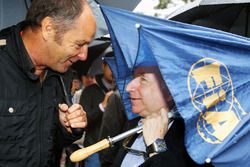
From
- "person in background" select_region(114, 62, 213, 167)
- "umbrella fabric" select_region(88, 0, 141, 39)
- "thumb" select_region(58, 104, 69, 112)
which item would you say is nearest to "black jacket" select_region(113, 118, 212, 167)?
"person in background" select_region(114, 62, 213, 167)

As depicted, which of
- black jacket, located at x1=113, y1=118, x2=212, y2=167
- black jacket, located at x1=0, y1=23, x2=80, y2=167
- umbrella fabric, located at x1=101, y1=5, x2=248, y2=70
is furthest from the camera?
umbrella fabric, located at x1=101, y1=5, x2=248, y2=70

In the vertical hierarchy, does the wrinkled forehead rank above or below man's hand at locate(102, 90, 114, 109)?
above

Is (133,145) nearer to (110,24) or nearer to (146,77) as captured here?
(146,77)

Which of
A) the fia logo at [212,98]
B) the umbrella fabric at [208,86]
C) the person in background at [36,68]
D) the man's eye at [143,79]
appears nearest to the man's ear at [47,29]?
the person in background at [36,68]

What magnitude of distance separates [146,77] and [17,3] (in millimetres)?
1524

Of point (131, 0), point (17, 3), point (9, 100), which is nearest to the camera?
point (9, 100)

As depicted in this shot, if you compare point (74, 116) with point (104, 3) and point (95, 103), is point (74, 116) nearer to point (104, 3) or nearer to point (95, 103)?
point (104, 3)

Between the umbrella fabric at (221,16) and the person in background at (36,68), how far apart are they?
2.54 metres

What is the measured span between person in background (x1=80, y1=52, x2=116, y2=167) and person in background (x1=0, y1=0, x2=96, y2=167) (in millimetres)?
2402

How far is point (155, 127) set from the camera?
309 cm

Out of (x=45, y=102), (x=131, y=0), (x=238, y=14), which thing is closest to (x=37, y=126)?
(x=45, y=102)

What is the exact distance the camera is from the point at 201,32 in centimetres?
261

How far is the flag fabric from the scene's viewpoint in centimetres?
254

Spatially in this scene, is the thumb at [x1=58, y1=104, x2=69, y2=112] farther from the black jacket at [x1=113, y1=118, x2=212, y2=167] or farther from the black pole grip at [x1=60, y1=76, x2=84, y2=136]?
the black jacket at [x1=113, y1=118, x2=212, y2=167]
